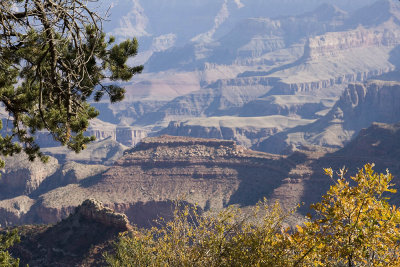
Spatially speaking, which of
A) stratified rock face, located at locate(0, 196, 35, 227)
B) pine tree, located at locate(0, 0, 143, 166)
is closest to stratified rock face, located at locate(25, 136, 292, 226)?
stratified rock face, located at locate(0, 196, 35, 227)

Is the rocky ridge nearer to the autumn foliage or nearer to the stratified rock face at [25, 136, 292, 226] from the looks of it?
the autumn foliage

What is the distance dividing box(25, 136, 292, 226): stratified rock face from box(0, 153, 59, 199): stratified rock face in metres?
27.3

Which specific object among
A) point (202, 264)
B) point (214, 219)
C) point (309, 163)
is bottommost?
point (309, 163)

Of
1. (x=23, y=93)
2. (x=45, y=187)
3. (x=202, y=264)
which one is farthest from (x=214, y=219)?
(x=45, y=187)

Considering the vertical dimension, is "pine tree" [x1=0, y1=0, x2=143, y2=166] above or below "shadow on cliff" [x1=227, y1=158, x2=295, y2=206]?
above

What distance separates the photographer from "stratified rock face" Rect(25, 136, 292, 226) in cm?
9362

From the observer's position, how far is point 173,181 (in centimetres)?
10369

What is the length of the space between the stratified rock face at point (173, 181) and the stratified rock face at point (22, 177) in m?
27.3

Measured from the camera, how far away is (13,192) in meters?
128

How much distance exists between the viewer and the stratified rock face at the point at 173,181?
93625mm

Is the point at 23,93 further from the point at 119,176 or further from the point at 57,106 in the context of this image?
the point at 119,176

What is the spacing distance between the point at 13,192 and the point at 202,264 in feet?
417

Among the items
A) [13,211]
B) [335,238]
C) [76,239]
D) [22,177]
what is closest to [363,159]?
[76,239]

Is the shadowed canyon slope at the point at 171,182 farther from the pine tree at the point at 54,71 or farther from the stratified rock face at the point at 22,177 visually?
the pine tree at the point at 54,71
